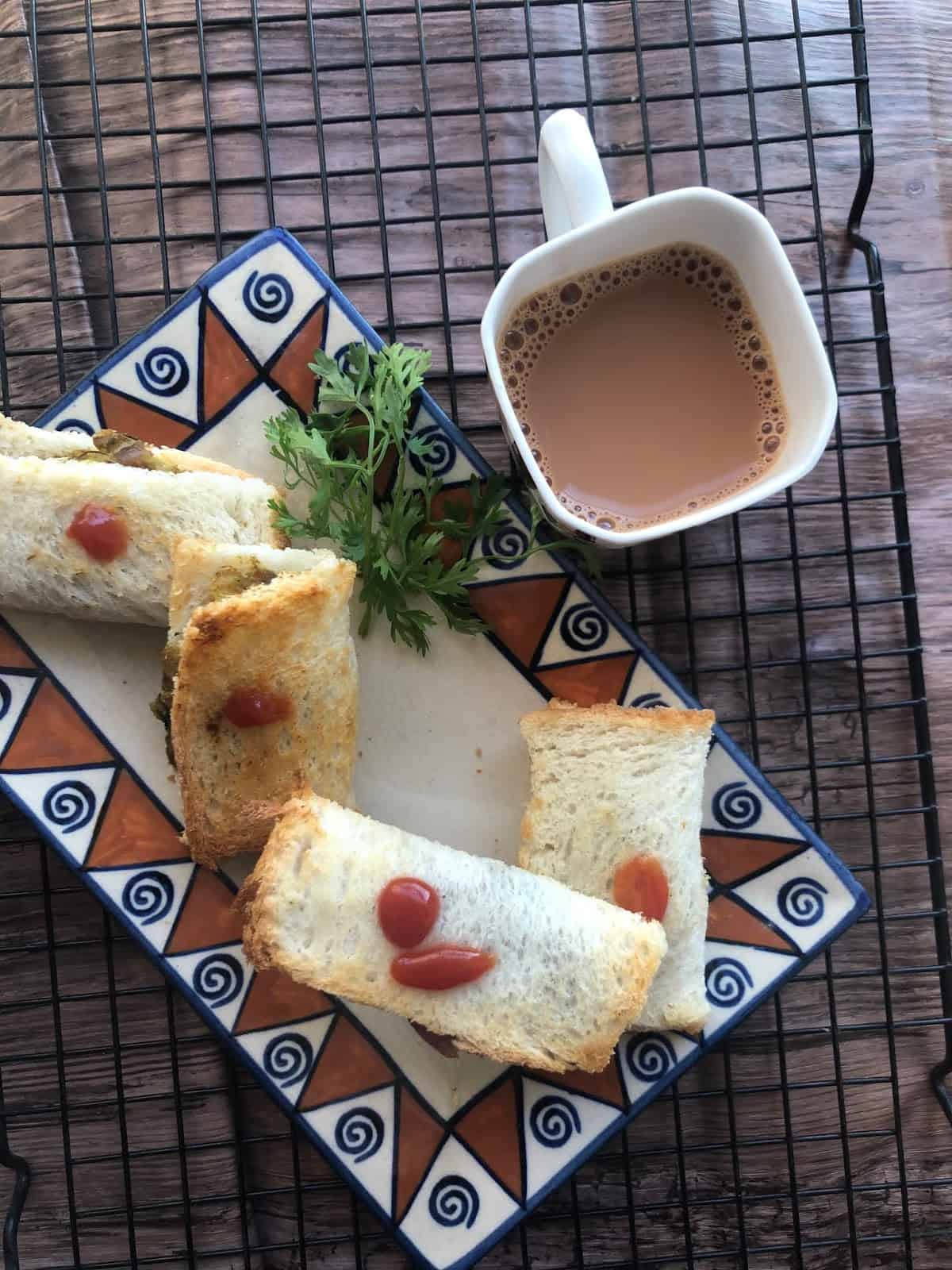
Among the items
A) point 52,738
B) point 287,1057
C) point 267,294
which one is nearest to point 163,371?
point 267,294

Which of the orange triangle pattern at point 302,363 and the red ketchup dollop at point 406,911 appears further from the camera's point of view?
the orange triangle pattern at point 302,363

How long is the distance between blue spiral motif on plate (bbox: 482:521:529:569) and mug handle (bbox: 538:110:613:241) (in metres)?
0.49

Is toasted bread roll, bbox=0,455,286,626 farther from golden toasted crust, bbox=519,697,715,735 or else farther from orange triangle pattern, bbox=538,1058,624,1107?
orange triangle pattern, bbox=538,1058,624,1107

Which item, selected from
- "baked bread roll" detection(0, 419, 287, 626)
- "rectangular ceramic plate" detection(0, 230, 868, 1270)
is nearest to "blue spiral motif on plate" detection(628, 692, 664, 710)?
"rectangular ceramic plate" detection(0, 230, 868, 1270)

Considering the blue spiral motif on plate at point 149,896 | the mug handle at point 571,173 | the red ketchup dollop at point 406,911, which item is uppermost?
the mug handle at point 571,173

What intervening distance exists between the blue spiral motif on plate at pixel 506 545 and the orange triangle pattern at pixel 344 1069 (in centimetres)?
84

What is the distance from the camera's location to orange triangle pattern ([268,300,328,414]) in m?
1.71

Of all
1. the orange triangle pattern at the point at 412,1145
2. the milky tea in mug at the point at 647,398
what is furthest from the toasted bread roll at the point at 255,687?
the orange triangle pattern at the point at 412,1145

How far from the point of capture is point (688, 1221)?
187cm

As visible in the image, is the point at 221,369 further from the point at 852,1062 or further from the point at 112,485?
the point at 852,1062

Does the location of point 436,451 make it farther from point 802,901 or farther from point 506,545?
point 802,901

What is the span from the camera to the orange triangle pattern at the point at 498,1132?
5.63 feet

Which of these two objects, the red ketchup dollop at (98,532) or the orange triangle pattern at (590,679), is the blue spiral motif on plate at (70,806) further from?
the orange triangle pattern at (590,679)

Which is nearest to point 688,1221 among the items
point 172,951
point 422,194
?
point 172,951
